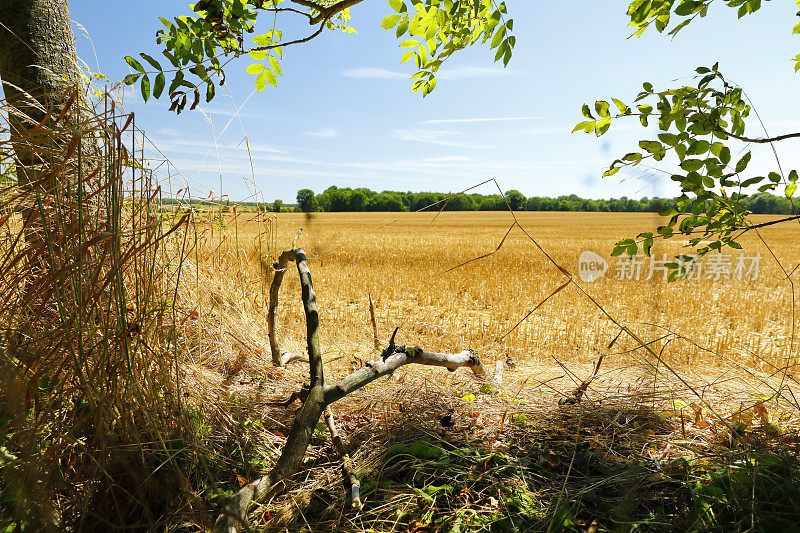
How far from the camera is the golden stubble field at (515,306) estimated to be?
16.2ft

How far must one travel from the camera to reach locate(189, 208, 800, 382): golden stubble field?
4926mm

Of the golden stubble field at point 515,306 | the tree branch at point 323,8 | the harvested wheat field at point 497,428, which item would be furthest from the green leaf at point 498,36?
the golden stubble field at point 515,306

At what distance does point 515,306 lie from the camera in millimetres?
7949

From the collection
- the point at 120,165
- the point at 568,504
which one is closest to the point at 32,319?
the point at 120,165

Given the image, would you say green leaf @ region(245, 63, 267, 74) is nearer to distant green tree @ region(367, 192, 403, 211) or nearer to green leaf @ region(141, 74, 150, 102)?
green leaf @ region(141, 74, 150, 102)

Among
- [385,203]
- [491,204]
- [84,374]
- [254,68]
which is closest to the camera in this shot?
[84,374]

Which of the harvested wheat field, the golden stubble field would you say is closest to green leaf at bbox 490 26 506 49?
the harvested wheat field

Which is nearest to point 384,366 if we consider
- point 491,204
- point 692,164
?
point 692,164

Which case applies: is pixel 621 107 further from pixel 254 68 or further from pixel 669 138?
pixel 254 68

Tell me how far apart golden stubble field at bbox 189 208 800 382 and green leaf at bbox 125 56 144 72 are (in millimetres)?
1475

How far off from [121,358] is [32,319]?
23.2 inches

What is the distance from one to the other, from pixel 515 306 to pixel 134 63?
6.94 meters

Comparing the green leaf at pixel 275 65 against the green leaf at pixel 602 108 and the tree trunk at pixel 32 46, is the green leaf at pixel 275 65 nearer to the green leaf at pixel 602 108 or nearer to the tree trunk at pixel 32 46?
the tree trunk at pixel 32 46

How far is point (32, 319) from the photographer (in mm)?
1971
